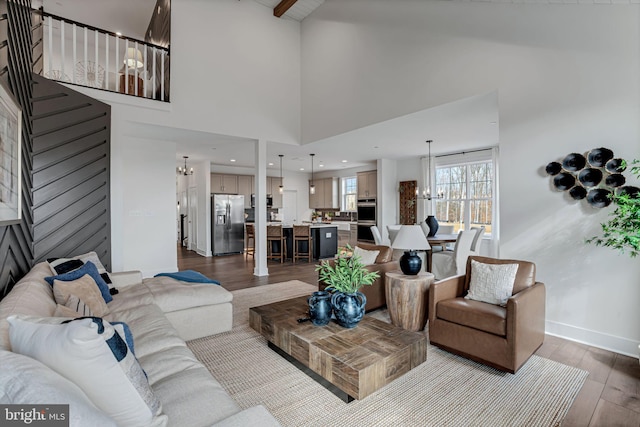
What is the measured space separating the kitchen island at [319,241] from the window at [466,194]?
113 inches

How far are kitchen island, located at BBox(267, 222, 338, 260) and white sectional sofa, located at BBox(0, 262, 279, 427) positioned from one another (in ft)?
14.0

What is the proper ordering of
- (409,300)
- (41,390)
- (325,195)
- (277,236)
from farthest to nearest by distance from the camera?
(325,195), (277,236), (409,300), (41,390)

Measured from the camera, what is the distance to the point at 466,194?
7473 mm

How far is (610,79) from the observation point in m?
2.76

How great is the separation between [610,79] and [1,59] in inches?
193

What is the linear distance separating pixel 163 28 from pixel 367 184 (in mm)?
6274

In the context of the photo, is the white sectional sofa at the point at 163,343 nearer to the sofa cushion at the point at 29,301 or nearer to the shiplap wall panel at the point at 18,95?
the sofa cushion at the point at 29,301

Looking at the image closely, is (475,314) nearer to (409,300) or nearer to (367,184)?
(409,300)

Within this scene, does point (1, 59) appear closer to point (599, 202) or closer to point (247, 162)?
point (599, 202)

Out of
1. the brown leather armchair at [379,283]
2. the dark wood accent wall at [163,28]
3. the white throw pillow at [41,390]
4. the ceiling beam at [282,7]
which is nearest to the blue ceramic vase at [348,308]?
the brown leather armchair at [379,283]

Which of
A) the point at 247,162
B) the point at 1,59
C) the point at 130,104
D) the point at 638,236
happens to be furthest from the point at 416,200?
the point at 1,59

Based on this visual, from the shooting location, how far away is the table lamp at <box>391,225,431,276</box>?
319 cm

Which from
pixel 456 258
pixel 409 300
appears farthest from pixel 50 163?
pixel 456 258

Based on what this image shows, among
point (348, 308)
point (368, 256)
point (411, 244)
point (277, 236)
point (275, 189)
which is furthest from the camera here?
point (275, 189)
